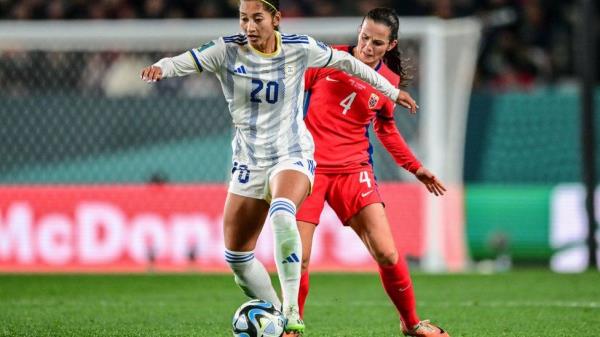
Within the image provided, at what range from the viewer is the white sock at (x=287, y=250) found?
618cm

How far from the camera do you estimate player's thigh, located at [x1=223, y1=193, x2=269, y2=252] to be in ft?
21.5

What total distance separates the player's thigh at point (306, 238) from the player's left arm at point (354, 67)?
0.91 meters

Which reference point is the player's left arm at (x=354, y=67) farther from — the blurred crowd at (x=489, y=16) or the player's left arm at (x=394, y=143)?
the blurred crowd at (x=489, y=16)

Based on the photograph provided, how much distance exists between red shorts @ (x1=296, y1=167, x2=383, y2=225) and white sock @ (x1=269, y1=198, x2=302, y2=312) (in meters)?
0.85

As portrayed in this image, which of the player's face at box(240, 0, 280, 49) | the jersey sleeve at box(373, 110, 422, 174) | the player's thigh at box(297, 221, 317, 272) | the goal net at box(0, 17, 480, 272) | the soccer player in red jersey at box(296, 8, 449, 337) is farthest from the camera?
the goal net at box(0, 17, 480, 272)

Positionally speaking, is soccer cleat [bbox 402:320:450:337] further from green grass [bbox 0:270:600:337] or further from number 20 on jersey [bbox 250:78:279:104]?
number 20 on jersey [bbox 250:78:279:104]

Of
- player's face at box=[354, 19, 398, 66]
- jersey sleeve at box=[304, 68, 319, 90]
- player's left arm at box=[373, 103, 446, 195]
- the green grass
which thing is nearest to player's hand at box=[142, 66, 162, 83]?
jersey sleeve at box=[304, 68, 319, 90]

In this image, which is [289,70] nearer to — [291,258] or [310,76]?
[310,76]

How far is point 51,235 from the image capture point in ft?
46.3

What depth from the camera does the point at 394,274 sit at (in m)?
7.01

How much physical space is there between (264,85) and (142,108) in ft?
27.7

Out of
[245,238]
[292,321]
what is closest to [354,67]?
[245,238]

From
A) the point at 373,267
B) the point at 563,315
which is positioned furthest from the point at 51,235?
the point at 563,315

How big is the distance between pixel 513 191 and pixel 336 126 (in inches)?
297
